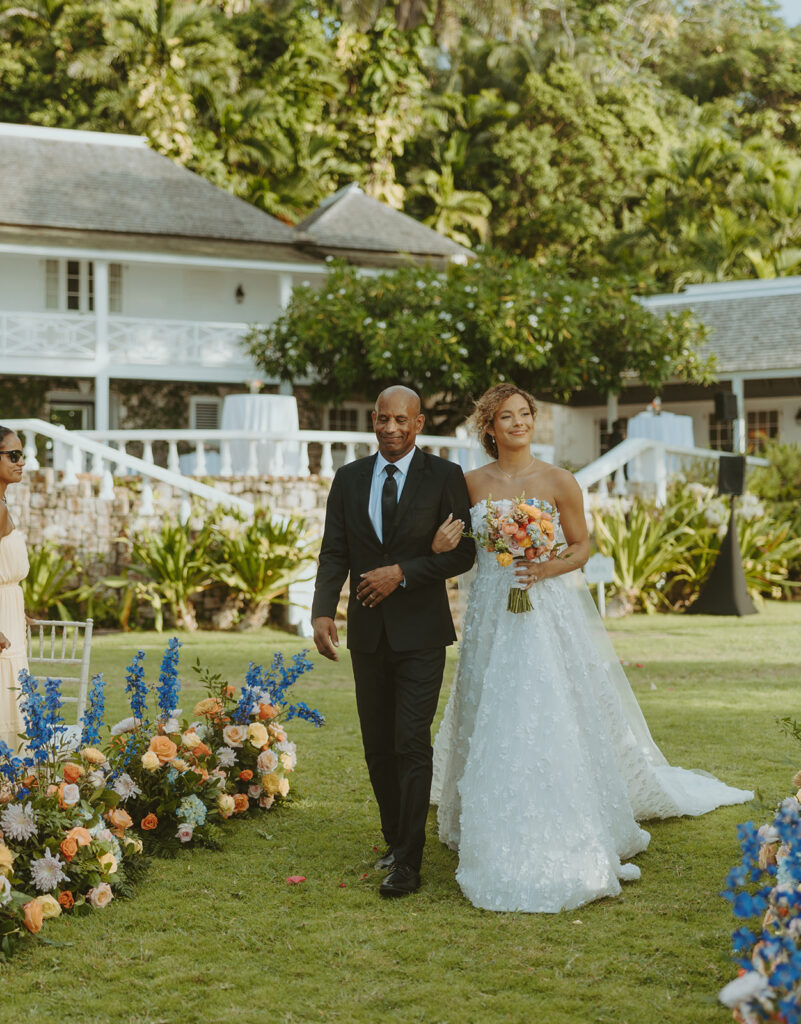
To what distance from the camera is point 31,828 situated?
4.40 metres

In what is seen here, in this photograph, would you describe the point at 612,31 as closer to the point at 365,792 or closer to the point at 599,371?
the point at 599,371

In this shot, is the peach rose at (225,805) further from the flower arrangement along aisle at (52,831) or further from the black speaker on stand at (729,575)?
the black speaker on stand at (729,575)

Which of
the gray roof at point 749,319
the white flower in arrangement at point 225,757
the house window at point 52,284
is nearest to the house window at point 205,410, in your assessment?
the house window at point 52,284

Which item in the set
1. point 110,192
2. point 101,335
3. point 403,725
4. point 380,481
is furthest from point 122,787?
point 110,192

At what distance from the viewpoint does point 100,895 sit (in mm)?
4562

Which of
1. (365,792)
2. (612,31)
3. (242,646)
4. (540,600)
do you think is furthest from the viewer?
(612,31)

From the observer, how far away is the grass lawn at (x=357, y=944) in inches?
145

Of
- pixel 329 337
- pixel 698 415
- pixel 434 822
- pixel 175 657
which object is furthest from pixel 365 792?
pixel 698 415

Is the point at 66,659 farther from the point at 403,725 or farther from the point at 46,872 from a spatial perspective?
the point at 403,725

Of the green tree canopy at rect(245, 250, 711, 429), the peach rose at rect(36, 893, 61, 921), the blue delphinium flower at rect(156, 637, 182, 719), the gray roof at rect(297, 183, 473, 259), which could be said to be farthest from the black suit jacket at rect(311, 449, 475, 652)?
the gray roof at rect(297, 183, 473, 259)

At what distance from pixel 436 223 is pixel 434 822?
96.8 ft

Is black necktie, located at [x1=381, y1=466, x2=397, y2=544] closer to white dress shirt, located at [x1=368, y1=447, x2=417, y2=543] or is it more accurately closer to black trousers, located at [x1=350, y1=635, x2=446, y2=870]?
white dress shirt, located at [x1=368, y1=447, x2=417, y2=543]

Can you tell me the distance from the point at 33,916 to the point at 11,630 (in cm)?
173

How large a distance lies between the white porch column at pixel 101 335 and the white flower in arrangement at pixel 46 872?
2064 cm
